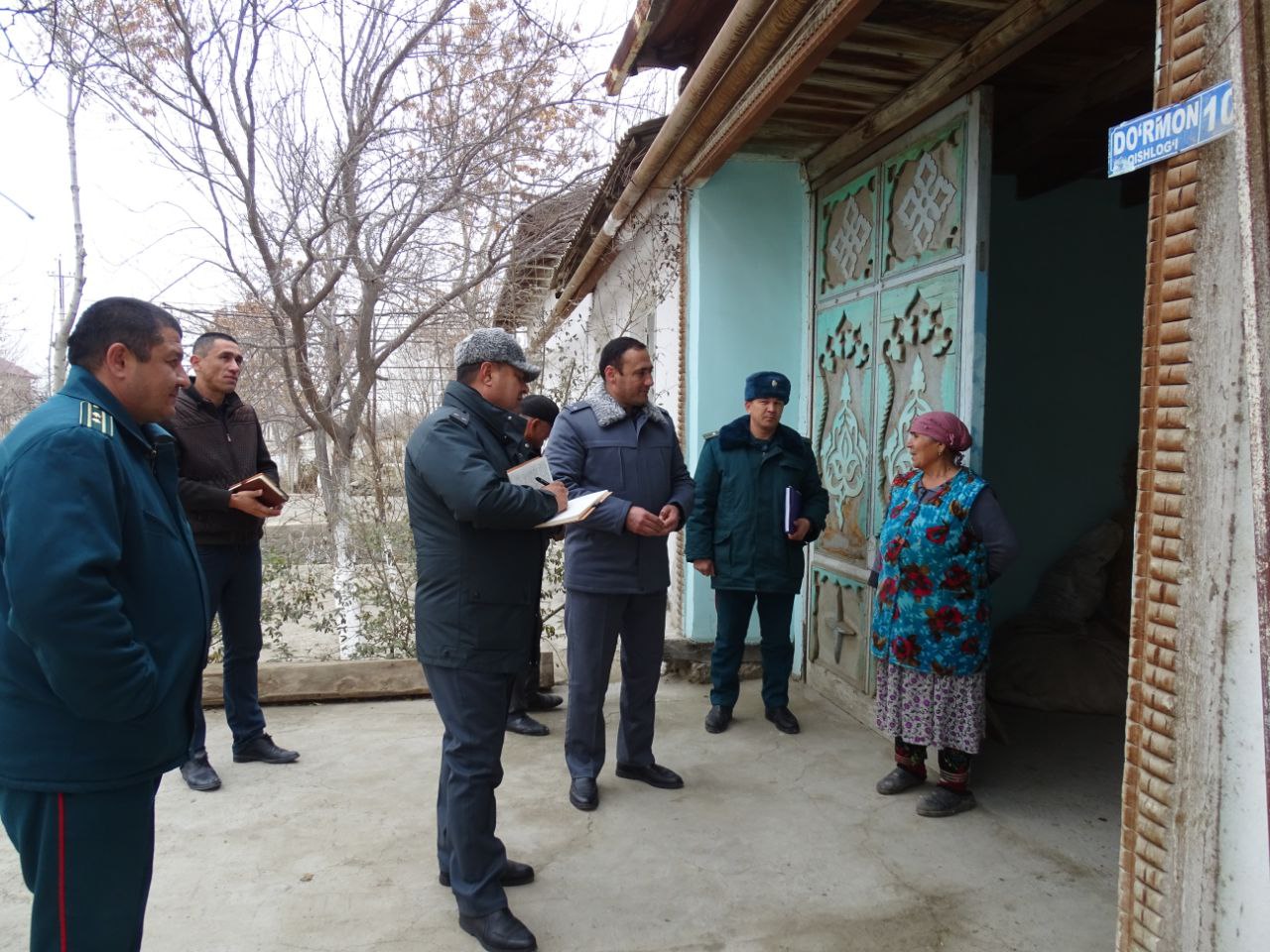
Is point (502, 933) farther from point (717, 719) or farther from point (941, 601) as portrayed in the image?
point (717, 719)

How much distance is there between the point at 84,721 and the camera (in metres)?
1.70

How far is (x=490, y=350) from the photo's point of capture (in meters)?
2.66

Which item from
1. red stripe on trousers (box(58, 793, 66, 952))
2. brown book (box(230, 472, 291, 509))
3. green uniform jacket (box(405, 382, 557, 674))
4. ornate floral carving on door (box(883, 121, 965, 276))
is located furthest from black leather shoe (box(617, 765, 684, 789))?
ornate floral carving on door (box(883, 121, 965, 276))

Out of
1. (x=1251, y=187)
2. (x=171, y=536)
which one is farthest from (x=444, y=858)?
(x=1251, y=187)

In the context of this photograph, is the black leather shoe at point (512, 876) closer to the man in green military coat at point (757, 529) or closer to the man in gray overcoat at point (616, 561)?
the man in gray overcoat at point (616, 561)

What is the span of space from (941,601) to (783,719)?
55.1 inches

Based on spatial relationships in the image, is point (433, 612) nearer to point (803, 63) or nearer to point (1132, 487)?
point (803, 63)

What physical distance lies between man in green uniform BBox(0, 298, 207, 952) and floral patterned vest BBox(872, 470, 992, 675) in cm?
249

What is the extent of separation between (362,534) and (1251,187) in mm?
5269

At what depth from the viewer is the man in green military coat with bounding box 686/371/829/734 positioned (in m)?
4.20

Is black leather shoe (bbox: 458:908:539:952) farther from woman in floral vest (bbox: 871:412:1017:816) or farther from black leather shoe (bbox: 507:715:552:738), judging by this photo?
black leather shoe (bbox: 507:715:552:738)

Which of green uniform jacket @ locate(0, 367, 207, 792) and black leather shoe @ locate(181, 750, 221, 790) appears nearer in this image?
green uniform jacket @ locate(0, 367, 207, 792)

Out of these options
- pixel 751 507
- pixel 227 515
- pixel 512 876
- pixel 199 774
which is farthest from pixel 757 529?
pixel 199 774

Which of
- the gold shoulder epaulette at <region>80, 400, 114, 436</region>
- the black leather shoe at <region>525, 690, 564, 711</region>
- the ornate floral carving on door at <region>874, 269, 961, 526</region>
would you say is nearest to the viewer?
the gold shoulder epaulette at <region>80, 400, 114, 436</region>
